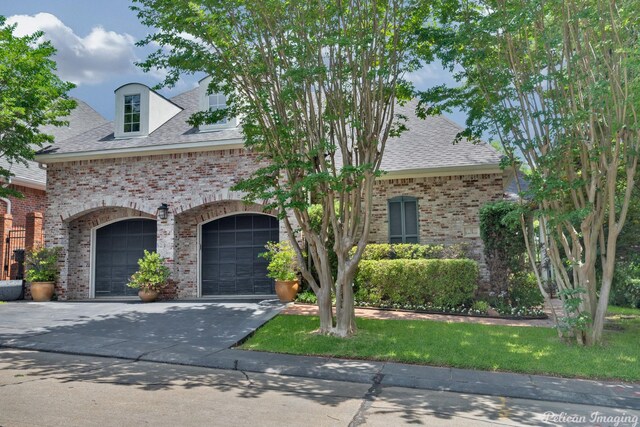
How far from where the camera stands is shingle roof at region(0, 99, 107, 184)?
54.0 ft

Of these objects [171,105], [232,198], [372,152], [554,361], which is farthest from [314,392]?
[171,105]

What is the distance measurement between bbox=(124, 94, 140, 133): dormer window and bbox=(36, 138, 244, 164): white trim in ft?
4.51

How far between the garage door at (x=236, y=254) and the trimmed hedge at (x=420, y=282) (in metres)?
3.58

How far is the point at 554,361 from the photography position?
6453mm

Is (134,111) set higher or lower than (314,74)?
higher

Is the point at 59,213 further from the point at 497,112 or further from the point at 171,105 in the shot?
the point at 497,112

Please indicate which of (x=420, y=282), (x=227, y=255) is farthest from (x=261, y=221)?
(x=420, y=282)

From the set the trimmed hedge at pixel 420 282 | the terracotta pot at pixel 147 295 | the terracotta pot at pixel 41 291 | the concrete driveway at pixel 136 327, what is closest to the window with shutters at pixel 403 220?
the trimmed hedge at pixel 420 282

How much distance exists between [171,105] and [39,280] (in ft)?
22.5

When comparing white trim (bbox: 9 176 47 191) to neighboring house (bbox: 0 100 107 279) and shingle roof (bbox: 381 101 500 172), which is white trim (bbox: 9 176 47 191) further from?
shingle roof (bbox: 381 101 500 172)

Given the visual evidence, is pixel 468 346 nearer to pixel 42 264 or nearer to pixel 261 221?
pixel 261 221

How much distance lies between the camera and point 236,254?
13.9 metres

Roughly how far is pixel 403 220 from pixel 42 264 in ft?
34.7

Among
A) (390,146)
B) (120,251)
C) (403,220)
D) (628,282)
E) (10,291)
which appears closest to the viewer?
(628,282)
